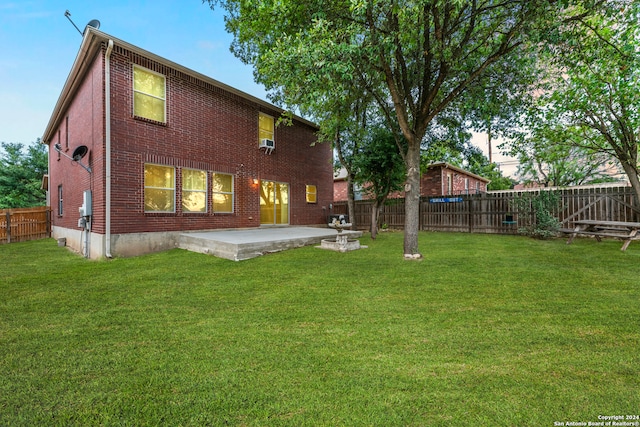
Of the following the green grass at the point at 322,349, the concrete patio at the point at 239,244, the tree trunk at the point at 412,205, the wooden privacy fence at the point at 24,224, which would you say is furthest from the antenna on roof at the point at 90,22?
the tree trunk at the point at 412,205

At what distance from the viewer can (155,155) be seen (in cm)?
827

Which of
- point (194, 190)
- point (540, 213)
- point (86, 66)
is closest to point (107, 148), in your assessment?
point (194, 190)

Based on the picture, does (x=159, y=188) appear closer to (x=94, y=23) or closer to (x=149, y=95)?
(x=149, y=95)

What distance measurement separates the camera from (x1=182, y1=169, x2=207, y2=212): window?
8969mm

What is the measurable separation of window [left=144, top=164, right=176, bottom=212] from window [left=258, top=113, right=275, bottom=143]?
395 centimetres

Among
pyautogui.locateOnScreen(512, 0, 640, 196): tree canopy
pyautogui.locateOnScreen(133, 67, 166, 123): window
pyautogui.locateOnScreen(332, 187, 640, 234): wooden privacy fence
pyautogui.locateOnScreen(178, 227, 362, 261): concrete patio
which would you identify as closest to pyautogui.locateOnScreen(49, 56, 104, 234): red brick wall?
pyautogui.locateOnScreen(133, 67, 166, 123): window

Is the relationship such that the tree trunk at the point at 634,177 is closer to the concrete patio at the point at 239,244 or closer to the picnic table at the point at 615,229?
the picnic table at the point at 615,229

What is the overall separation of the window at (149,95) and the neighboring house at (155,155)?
28 mm

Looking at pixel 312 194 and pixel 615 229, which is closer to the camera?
pixel 615 229

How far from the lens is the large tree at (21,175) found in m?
20.5

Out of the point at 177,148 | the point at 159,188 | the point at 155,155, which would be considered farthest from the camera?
the point at 177,148

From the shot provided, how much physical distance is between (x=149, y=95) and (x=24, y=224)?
32.6 ft

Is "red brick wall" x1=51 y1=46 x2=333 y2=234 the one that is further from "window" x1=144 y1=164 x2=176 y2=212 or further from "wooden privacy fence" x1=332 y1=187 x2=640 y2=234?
"wooden privacy fence" x1=332 y1=187 x2=640 y2=234

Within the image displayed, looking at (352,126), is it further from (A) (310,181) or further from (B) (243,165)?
(B) (243,165)
